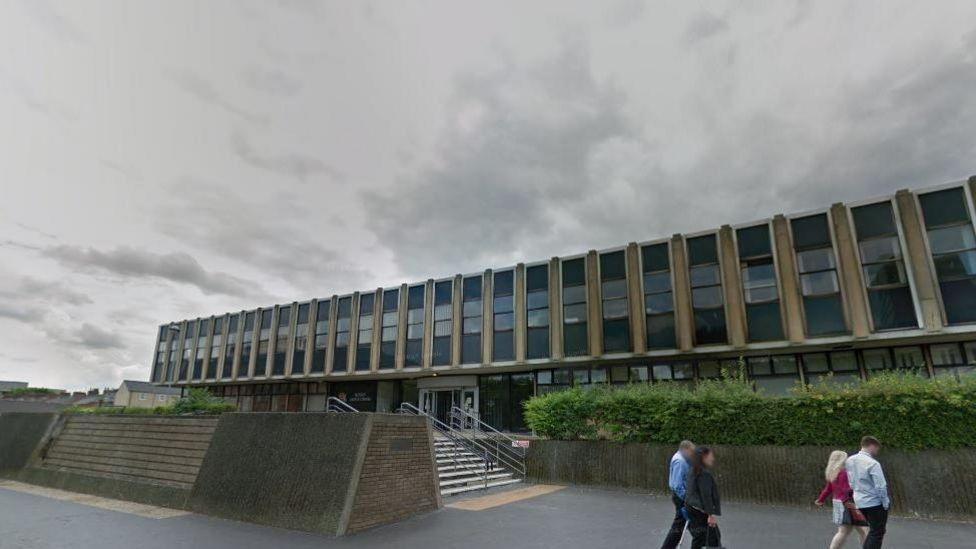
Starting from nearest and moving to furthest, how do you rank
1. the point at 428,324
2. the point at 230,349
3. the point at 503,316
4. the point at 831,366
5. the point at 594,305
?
the point at 831,366, the point at 594,305, the point at 503,316, the point at 428,324, the point at 230,349

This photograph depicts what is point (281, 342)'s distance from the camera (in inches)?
1350

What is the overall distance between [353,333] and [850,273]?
24715 mm

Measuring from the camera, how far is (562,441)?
1495 centimetres

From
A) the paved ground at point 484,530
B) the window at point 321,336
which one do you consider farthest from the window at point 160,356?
the paved ground at point 484,530

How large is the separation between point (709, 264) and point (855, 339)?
17.9ft

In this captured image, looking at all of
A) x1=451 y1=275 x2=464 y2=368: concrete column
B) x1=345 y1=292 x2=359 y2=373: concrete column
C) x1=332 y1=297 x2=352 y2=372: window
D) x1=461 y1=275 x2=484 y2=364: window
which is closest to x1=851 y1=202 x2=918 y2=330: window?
x1=461 y1=275 x2=484 y2=364: window

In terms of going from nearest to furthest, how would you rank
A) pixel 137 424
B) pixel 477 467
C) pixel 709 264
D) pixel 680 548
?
pixel 680 548
pixel 137 424
pixel 477 467
pixel 709 264

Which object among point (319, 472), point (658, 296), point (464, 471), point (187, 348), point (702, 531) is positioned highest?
point (187, 348)

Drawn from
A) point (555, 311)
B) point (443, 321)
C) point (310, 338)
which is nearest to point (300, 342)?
point (310, 338)

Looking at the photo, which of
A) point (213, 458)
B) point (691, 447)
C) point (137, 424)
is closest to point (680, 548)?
point (691, 447)

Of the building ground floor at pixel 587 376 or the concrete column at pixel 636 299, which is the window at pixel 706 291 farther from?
the concrete column at pixel 636 299

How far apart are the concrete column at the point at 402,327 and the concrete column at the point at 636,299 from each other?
42.0 ft

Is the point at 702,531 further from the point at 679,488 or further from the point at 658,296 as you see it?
the point at 658,296

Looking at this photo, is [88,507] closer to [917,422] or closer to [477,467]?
[477,467]
